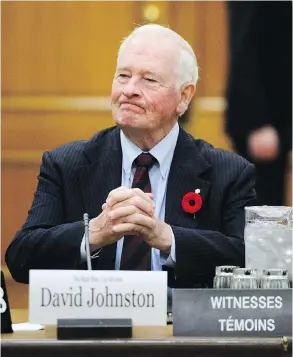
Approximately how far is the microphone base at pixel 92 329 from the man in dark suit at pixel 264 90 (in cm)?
302

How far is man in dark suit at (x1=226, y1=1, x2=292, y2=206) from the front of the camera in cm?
550

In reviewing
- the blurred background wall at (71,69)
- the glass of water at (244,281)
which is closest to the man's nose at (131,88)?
the glass of water at (244,281)

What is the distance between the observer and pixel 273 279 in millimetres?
2678

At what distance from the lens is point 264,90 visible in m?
5.52

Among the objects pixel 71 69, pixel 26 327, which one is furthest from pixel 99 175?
pixel 71 69

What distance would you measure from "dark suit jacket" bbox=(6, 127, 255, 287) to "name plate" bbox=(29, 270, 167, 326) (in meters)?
0.67

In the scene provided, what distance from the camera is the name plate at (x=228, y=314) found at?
2531 mm

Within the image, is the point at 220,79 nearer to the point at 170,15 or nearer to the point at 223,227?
the point at 170,15

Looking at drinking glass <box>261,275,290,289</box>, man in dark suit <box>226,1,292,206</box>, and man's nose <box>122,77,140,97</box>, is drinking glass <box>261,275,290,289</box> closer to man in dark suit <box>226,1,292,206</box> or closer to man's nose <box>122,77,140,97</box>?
man's nose <box>122,77,140,97</box>

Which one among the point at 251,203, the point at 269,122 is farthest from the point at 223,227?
the point at 269,122

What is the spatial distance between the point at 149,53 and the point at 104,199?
44 cm

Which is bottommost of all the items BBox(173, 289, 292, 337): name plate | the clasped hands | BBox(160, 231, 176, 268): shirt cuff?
BBox(173, 289, 292, 337): name plate

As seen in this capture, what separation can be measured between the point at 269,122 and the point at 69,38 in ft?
3.54

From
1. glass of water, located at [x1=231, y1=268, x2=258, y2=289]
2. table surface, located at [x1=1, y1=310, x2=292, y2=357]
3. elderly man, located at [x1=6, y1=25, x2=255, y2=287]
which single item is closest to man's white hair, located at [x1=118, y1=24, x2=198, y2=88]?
elderly man, located at [x1=6, y1=25, x2=255, y2=287]
